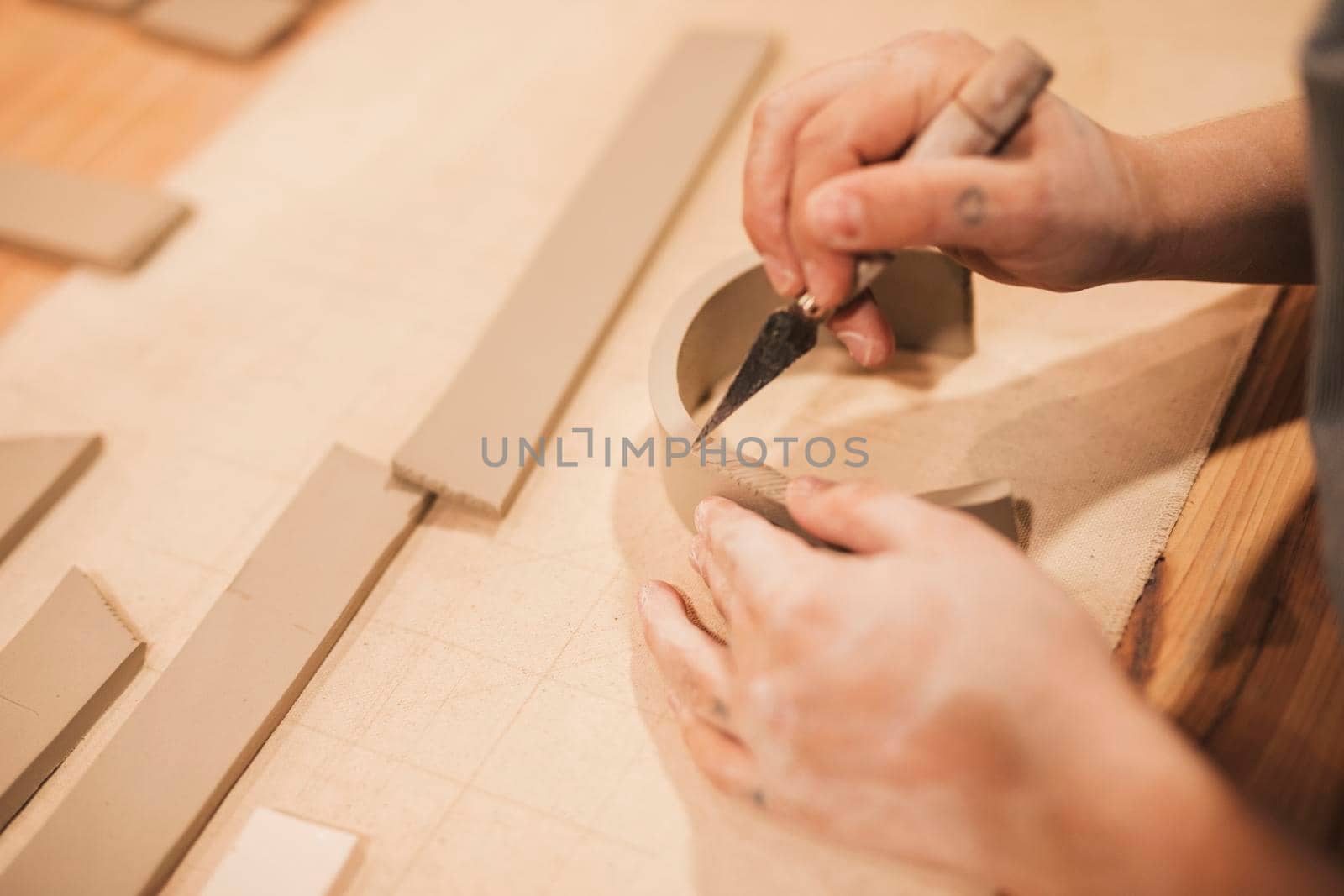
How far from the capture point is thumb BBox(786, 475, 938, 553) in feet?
3.40

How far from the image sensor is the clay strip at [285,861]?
116 cm

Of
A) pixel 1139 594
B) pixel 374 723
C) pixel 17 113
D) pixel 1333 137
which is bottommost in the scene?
pixel 1139 594

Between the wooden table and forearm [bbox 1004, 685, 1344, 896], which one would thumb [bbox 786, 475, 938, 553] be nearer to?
forearm [bbox 1004, 685, 1344, 896]

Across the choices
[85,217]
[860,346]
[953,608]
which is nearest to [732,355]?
[860,346]

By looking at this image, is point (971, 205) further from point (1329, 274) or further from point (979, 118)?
point (1329, 274)

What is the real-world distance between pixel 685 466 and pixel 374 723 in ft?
1.98

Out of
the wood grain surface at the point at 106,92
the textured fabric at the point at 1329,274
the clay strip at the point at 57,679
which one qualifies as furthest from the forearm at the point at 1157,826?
the wood grain surface at the point at 106,92

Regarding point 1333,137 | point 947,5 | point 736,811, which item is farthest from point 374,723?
point 947,5

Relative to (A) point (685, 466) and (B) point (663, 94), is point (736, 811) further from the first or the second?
(B) point (663, 94)

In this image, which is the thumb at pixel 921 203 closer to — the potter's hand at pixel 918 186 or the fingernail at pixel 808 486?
the potter's hand at pixel 918 186

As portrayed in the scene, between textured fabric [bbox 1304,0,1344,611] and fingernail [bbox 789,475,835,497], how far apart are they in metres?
0.56

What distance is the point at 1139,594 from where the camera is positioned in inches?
50.6

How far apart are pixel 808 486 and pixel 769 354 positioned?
231 mm

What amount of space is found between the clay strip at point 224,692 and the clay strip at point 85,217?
0.91 m
